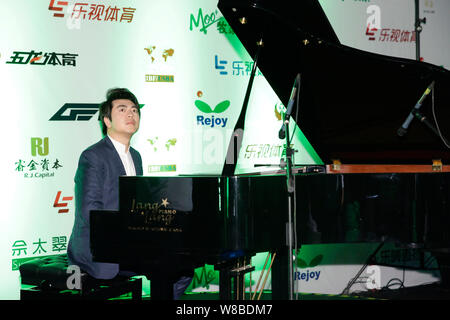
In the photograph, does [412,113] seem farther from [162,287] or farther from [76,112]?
[76,112]

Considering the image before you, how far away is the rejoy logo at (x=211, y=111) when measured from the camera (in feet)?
15.2

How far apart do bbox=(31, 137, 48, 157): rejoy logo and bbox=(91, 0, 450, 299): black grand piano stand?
1440 millimetres

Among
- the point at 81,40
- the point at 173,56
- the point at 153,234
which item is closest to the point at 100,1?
the point at 81,40

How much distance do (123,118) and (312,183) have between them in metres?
1.34

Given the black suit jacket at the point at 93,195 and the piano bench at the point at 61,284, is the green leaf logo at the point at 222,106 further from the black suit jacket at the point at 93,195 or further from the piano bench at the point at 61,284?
the piano bench at the point at 61,284

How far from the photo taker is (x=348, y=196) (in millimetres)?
3055

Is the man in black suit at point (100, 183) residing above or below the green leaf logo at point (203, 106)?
below

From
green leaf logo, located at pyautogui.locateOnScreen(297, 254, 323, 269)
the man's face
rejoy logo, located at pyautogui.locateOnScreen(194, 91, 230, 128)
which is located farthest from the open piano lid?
green leaf logo, located at pyautogui.locateOnScreen(297, 254, 323, 269)

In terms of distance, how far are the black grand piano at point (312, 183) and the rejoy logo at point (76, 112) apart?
152 centimetres

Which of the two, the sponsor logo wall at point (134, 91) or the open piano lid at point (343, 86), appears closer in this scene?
the open piano lid at point (343, 86)

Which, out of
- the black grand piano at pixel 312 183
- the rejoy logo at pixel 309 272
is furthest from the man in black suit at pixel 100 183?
the rejoy logo at pixel 309 272

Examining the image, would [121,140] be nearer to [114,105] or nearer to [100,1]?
[114,105]

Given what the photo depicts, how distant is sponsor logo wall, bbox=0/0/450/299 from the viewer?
12.9ft

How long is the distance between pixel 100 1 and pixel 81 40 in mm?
351
